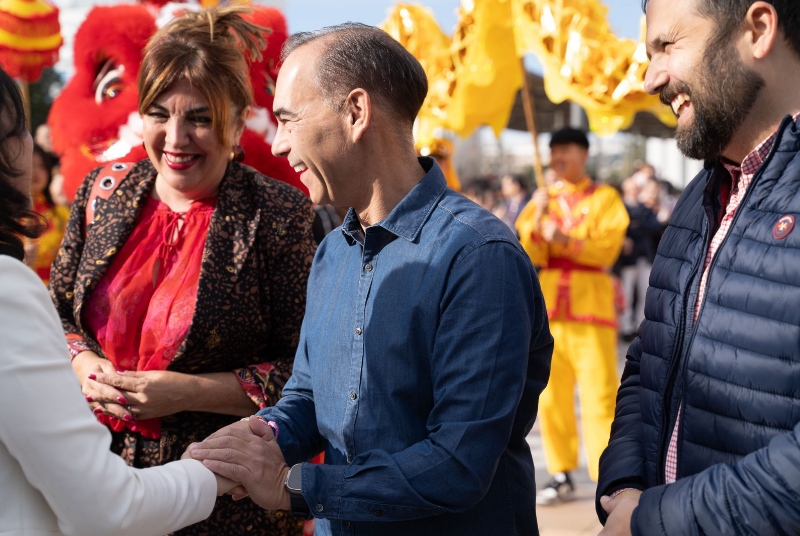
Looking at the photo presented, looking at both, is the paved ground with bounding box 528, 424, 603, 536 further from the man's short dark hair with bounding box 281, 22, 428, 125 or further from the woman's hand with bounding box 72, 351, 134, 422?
the man's short dark hair with bounding box 281, 22, 428, 125

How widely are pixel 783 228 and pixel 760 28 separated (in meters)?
0.37

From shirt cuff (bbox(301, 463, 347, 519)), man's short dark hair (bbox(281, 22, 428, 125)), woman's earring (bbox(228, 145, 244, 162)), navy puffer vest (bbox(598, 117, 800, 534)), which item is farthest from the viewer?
woman's earring (bbox(228, 145, 244, 162))

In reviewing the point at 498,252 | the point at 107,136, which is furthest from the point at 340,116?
the point at 107,136

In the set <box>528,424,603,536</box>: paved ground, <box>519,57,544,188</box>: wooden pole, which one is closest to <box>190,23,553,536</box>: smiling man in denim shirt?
<box>528,424,603,536</box>: paved ground

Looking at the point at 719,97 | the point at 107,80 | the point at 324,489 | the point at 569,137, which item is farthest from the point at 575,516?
the point at 719,97

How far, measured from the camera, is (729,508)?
1231 mm

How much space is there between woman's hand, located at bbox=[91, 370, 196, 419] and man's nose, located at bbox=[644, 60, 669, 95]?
1335 millimetres

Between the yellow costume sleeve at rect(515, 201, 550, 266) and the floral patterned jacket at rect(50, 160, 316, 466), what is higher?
the floral patterned jacket at rect(50, 160, 316, 466)

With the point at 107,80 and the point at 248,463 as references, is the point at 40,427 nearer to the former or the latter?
the point at 248,463

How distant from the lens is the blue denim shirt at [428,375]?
145cm

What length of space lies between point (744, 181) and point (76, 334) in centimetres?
178

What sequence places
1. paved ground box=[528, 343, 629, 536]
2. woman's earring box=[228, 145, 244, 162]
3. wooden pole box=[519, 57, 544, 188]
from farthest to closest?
wooden pole box=[519, 57, 544, 188], paved ground box=[528, 343, 629, 536], woman's earring box=[228, 145, 244, 162]

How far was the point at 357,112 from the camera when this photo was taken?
5.32 ft

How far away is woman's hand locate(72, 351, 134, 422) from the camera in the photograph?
80.7 inches
